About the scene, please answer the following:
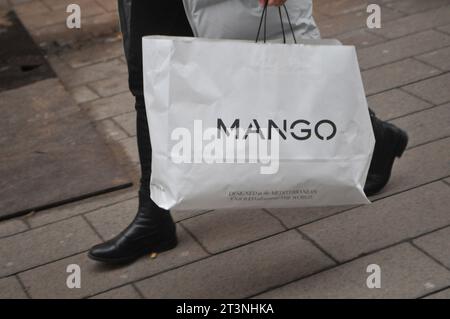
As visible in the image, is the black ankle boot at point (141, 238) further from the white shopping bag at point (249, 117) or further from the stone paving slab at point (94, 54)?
the stone paving slab at point (94, 54)

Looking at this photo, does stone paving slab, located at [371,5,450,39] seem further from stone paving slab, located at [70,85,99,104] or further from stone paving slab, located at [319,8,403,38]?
stone paving slab, located at [70,85,99,104]

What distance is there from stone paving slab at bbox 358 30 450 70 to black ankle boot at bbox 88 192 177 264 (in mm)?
2220

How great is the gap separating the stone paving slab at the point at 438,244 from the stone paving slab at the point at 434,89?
1.38 metres

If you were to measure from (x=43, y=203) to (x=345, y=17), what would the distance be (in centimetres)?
296

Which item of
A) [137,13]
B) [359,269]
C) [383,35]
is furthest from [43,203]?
[383,35]

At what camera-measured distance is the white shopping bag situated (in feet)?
9.20

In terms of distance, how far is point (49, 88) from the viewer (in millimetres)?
5676

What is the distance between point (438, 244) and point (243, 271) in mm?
743

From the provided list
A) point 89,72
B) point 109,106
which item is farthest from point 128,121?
point 89,72

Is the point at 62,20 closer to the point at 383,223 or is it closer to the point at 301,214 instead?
the point at 301,214

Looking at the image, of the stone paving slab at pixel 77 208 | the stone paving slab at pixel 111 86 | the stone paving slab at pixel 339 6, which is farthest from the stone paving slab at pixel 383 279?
the stone paving slab at pixel 339 6

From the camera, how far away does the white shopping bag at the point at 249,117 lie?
9.20 feet

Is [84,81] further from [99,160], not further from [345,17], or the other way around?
[345,17]

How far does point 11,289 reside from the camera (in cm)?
348
